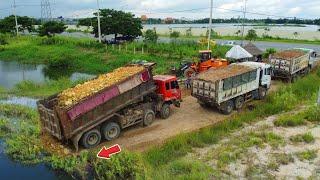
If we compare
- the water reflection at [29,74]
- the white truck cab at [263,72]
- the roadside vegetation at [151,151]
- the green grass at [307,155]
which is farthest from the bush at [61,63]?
the green grass at [307,155]

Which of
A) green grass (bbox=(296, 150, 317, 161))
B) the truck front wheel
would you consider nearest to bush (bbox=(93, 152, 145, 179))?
the truck front wheel

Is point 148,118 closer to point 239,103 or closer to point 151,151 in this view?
point 151,151

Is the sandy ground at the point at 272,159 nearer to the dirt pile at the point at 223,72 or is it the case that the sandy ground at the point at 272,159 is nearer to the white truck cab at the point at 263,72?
the dirt pile at the point at 223,72

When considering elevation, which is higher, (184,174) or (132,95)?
(132,95)

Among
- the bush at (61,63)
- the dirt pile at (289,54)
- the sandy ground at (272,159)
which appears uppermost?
the dirt pile at (289,54)

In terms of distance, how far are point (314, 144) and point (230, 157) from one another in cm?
419

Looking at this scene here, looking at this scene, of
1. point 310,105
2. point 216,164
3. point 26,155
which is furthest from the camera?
point 310,105

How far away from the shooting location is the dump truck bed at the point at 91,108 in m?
14.3

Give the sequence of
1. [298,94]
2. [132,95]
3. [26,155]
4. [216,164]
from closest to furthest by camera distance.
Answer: [216,164]
[26,155]
[132,95]
[298,94]

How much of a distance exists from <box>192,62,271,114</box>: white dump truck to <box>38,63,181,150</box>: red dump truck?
1.73 metres

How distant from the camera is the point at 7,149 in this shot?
1537cm

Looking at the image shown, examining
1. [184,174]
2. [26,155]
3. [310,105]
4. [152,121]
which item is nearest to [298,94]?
[310,105]

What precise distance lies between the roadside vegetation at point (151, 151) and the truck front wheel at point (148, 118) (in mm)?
2370

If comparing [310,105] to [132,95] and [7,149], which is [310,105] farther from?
[7,149]
